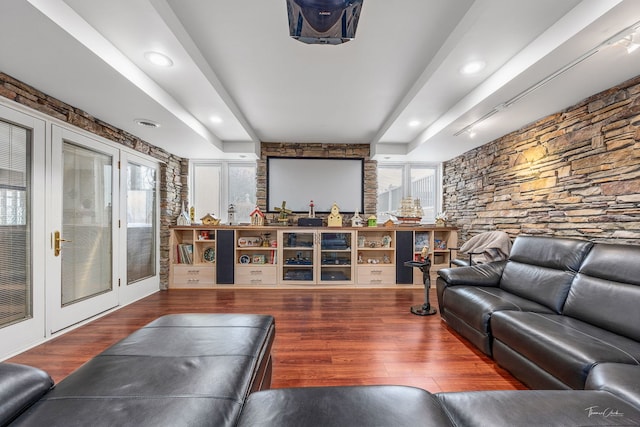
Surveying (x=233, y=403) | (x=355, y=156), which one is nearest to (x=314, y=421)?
(x=233, y=403)

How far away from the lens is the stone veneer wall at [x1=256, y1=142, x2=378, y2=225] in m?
4.80

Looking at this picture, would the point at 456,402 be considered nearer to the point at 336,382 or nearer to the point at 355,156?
the point at 336,382

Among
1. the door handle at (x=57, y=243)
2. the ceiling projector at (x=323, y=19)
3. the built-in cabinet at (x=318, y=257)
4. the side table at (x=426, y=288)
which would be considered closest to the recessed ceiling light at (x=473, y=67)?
the ceiling projector at (x=323, y=19)

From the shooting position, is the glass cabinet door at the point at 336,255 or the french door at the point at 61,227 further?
the glass cabinet door at the point at 336,255

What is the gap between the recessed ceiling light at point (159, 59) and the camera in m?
1.99

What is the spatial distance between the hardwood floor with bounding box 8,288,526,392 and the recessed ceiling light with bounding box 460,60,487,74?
94.0 inches

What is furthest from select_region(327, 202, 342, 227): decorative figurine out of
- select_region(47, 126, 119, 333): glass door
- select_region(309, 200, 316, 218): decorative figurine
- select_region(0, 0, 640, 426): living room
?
select_region(47, 126, 119, 333): glass door

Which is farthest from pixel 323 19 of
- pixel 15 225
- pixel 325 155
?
pixel 325 155

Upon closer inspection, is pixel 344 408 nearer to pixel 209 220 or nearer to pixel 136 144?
pixel 136 144

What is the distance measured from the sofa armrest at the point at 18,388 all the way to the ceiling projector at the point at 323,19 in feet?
6.40

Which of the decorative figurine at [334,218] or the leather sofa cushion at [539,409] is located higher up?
the decorative figurine at [334,218]

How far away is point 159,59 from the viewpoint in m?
2.05

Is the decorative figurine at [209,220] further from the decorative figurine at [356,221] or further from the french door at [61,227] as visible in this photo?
the decorative figurine at [356,221]

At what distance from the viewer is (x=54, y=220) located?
2520mm
